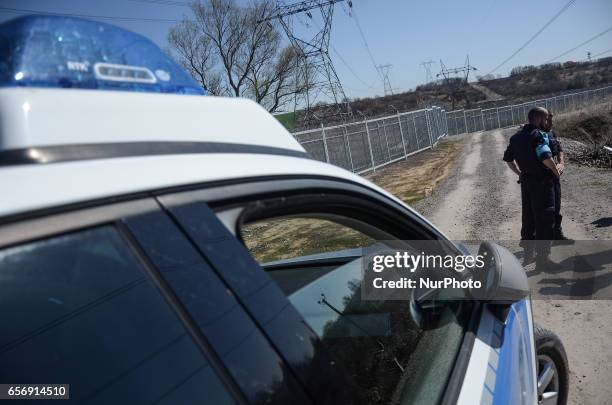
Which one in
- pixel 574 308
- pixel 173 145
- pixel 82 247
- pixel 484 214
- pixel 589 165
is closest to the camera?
pixel 82 247

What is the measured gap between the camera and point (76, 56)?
92 centimetres

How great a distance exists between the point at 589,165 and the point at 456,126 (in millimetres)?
33242

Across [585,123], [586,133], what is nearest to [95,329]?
[586,133]

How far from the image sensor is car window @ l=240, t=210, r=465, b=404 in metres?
1.39

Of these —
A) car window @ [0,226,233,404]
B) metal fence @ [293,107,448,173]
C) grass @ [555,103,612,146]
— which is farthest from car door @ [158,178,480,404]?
grass @ [555,103,612,146]

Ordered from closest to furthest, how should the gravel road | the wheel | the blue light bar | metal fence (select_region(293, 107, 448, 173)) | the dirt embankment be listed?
the blue light bar < the wheel < the gravel road < the dirt embankment < metal fence (select_region(293, 107, 448, 173))

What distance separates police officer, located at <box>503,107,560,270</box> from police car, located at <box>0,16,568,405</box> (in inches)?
176

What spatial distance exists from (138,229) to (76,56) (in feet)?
1.31

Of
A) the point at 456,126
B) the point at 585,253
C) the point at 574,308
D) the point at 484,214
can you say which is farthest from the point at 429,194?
the point at 456,126

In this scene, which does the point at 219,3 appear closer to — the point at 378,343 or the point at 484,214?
the point at 484,214

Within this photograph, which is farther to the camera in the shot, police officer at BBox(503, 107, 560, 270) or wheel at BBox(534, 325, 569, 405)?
police officer at BBox(503, 107, 560, 270)

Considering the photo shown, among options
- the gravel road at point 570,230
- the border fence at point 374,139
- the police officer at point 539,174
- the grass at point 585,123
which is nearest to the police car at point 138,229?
the gravel road at point 570,230

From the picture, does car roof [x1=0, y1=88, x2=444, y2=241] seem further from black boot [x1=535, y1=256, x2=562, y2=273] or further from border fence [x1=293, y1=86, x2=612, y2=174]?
border fence [x1=293, y1=86, x2=612, y2=174]

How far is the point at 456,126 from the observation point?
44.4 metres
